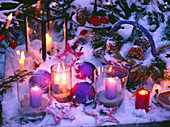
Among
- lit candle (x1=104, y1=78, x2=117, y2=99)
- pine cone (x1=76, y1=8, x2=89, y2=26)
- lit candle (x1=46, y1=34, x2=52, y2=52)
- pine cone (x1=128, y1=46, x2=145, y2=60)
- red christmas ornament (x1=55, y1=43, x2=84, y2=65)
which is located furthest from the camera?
pine cone (x1=76, y1=8, x2=89, y2=26)

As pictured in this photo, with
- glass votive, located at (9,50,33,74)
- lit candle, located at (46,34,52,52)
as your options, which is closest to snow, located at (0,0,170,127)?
glass votive, located at (9,50,33,74)

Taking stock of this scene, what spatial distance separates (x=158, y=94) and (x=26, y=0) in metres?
1.87

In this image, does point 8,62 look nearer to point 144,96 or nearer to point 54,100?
point 54,100

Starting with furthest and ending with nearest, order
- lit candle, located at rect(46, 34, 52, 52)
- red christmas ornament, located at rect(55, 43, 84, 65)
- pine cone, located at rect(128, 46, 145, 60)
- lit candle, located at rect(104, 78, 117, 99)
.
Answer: lit candle, located at rect(46, 34, 52, 52)
red christmas ornament, located at rect(55, 43, 84, 65)
pine cone, located at rect(128, 46, 145, 60)
lit candle, located at rect(104, 78, 117, 99)

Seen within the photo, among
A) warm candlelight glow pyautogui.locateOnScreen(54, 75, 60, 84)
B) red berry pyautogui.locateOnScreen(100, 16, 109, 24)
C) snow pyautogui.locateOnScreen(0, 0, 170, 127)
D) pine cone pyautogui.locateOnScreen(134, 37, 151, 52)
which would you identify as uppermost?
red berry pyautogui.locateOnScreen(100, 16, 109, 24)

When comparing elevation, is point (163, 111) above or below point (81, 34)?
below

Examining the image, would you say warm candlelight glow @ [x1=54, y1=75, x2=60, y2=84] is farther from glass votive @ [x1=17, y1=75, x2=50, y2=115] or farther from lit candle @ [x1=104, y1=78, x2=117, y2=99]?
lit candle @ [x1=104, y1=78, x2=117, y2=99]

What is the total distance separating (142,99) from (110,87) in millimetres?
199

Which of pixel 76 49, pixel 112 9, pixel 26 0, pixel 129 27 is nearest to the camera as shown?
pixel 129 27

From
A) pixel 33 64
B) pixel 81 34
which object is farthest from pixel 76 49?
pixel 33 64

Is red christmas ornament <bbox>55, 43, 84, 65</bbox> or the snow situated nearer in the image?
the snow

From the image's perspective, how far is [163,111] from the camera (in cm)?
137

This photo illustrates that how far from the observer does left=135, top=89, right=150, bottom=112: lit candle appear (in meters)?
1.30

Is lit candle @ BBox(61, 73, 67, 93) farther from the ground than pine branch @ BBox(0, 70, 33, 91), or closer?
closer
